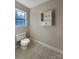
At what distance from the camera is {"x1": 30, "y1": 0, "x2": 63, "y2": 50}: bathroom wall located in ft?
9.20

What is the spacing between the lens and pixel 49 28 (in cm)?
334

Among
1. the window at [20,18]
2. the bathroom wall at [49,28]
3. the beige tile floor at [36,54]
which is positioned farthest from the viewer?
the window at [20,18]

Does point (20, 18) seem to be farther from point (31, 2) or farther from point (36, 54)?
point (36, 54)

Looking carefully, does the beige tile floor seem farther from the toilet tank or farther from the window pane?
the window pane

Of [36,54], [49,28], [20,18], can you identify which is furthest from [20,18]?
[36,54]

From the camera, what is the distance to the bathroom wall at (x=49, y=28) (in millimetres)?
2805

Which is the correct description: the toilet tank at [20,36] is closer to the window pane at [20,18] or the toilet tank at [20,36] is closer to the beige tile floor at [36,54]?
the window pane at [20,18]

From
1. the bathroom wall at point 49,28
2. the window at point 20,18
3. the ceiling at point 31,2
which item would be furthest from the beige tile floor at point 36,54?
the ceiling at point 31,2
